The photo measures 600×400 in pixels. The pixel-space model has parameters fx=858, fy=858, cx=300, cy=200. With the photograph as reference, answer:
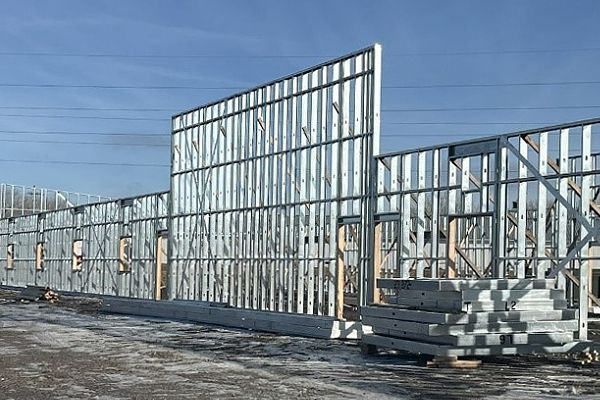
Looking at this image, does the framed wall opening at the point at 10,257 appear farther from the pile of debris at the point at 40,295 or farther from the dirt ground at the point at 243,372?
the dirt ground at the point at 243,372

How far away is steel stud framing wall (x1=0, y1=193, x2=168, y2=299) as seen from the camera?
114 ft

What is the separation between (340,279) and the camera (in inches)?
859

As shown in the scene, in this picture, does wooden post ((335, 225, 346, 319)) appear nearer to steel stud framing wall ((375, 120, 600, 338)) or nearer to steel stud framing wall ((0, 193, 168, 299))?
steel stud framing wall ((375, 120, 600, 338))

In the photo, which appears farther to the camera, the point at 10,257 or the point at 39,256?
the point at 10,257

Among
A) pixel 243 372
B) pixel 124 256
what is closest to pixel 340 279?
pixel 243 372

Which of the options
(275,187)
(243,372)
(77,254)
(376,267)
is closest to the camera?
(243,372)

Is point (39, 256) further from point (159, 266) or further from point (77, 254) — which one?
point (159, 266)

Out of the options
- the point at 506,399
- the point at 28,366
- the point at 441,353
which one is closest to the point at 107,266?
the point at 28,366

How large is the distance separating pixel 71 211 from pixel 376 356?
31079 mm

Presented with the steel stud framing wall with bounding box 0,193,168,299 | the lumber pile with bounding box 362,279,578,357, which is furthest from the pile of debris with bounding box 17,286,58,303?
the lumber pile with bounding box 362,279,578,357

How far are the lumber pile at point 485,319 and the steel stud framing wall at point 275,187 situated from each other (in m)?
6.07

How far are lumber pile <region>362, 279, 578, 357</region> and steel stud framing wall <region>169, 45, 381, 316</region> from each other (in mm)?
6068

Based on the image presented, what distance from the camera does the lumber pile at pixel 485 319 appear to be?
46.2ft

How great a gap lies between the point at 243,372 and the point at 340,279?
8.18 meters
